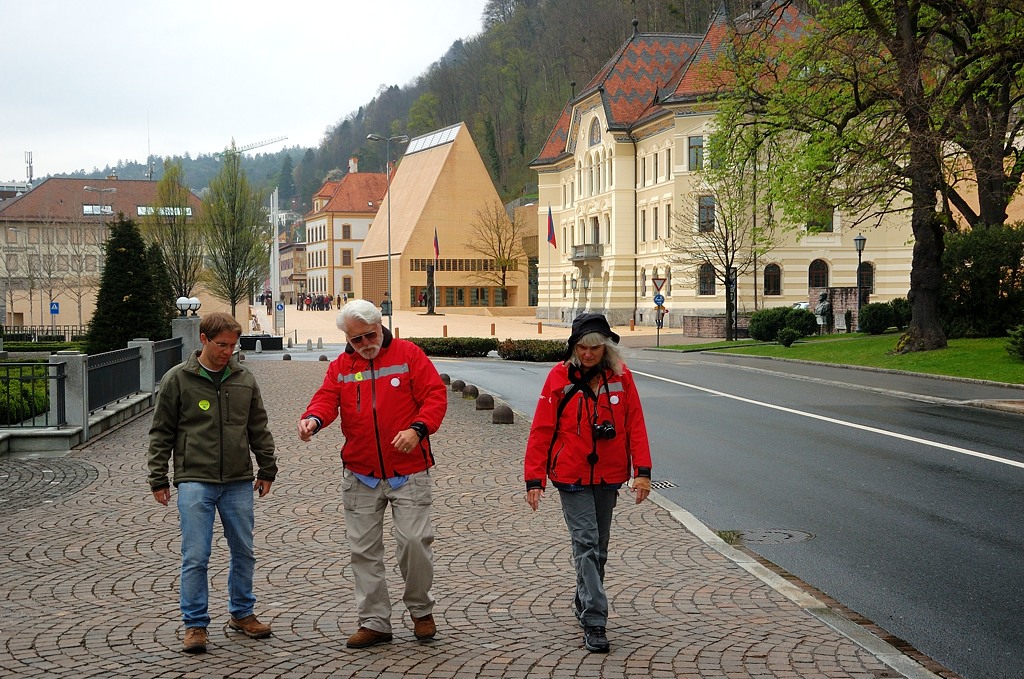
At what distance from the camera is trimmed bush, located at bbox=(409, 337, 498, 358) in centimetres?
4091

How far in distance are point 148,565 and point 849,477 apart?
7.17m

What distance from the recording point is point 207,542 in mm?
5816

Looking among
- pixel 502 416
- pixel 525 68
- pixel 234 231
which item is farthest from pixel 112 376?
pixel 525 68

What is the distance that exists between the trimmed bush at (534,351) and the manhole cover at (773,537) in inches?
1048

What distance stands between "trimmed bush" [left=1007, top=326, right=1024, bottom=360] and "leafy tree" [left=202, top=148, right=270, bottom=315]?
123 feet

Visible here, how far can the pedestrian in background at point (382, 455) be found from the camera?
18.9 feet

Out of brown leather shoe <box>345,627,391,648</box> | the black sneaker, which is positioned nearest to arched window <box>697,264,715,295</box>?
the black sneaker

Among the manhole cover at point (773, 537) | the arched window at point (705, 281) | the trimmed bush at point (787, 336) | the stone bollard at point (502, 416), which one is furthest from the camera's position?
the arched window at point (705, 281)

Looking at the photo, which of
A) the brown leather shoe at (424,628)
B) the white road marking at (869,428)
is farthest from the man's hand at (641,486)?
the white road marking at (869,428)

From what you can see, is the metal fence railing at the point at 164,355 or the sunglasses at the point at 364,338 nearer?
the sunglasses at the point at 364,338

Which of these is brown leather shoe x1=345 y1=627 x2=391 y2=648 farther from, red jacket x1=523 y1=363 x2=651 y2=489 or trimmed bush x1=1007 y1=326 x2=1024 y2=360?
trimmed bush x1=1007 y1=326 x2=1024 y2=360

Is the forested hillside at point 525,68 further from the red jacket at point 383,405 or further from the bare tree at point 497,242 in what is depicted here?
the red jacket at point 383,405

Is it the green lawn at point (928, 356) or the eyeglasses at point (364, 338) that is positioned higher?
the eyeglasses at point (364, 338)

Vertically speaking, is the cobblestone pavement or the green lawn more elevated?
the green lawn
